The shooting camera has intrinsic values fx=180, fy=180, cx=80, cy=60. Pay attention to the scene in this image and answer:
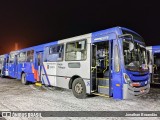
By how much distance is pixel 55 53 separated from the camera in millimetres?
10031

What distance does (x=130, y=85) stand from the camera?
21.2ft

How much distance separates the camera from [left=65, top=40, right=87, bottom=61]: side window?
26.4 ft

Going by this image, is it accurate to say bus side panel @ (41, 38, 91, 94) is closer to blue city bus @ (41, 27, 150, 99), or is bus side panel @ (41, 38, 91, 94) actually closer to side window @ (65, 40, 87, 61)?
blue city bus @ (41, 27, 150, 99)

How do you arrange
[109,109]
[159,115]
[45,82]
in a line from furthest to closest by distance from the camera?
[45,82] < [109,109] < [159,115]

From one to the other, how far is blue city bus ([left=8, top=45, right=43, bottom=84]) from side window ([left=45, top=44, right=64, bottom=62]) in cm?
122

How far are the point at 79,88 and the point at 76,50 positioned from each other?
1.77m

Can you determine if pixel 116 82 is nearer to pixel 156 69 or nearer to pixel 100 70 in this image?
pixel 100 70

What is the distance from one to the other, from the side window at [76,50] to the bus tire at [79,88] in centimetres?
105

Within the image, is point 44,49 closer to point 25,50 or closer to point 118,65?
point 25,50

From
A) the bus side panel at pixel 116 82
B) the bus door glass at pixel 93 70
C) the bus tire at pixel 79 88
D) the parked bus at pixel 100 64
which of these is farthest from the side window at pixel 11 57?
the bus side panel at pixel 116 82

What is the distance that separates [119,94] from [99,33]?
8.70 ft

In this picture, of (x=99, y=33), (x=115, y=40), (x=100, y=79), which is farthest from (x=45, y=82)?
(x=115, y=40)

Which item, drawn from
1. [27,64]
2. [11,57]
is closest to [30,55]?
[27,64]

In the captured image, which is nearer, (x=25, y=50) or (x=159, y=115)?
(x=159, y=115)
